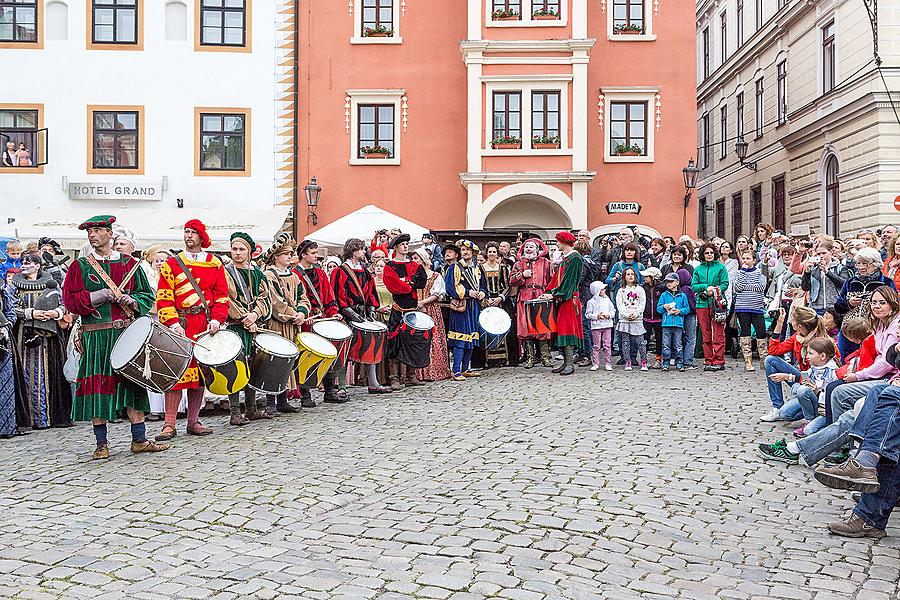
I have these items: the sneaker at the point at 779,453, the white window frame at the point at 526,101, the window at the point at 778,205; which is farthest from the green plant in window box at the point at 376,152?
the sneaker at the point at 779,453

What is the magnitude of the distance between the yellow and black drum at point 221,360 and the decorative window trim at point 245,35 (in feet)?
60.9

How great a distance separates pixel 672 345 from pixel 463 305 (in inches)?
130

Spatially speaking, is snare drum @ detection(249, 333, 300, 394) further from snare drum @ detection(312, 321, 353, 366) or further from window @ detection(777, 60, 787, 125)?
window @ detection(777, 60, 787, 125)

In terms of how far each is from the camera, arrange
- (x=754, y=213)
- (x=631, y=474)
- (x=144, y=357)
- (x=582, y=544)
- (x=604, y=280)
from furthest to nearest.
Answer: (x=754, y=213) < (x=604, y=280) < (x=144, y=357) < (x=631, y=474) < (x=582, y=544)

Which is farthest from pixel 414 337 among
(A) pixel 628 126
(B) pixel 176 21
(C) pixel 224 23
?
(B) pixel 176 21

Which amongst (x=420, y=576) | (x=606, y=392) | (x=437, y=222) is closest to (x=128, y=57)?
(x=437, y=222)

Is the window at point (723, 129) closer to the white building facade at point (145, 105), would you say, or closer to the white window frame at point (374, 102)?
the white window frame at point (374, 102)

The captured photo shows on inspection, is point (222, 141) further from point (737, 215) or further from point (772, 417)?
point (737, 215)

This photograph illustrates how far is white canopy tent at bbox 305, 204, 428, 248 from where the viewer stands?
1995 centimetres

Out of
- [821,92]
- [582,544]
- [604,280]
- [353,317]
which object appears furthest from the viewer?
[821,92]

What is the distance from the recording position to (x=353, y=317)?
1229 centimetres

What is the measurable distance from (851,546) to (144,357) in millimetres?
5489

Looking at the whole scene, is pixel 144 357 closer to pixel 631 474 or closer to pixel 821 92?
pixel 631 474

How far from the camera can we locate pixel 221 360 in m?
9.34
